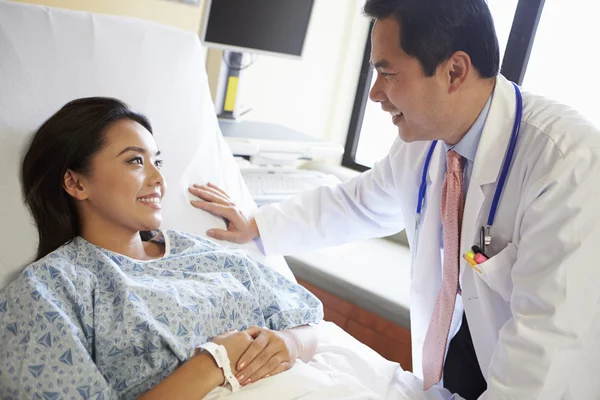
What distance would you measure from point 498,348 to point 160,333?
681 millimetres

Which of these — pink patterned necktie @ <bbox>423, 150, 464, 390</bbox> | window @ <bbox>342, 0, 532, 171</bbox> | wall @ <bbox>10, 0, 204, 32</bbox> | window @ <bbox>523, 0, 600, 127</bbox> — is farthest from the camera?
window @ <bbox>342, 0, 532, 171</bbox>

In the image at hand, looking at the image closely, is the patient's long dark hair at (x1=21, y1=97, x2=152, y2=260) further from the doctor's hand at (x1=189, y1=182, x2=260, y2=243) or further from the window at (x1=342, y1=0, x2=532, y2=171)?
the window at (x1=342, y1=0, x2=532, y2=171)

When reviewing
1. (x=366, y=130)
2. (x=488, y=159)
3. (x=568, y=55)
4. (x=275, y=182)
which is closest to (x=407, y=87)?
(x=488, y=159)

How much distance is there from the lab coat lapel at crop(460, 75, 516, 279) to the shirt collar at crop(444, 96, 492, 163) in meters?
0.03

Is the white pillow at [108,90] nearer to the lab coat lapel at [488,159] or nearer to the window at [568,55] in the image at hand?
the lab coat lapel at [488,159]

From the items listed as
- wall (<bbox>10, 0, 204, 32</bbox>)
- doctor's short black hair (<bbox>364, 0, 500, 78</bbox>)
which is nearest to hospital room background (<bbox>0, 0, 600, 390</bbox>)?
wall (<bbox>10, 0, 204, 32</bbox>)

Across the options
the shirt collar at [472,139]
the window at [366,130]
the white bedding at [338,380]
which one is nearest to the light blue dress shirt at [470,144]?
the shirt collar at [472,139]

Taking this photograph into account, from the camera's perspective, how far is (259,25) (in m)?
2.60

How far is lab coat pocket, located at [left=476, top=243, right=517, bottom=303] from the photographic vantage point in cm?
134

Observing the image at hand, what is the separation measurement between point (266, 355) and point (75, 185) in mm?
575

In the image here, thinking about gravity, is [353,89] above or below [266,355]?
above

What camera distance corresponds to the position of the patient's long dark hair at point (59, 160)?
4.64 ft

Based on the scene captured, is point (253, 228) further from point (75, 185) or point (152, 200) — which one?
point (75, 185)

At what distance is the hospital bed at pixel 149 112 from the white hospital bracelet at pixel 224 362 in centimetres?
3
